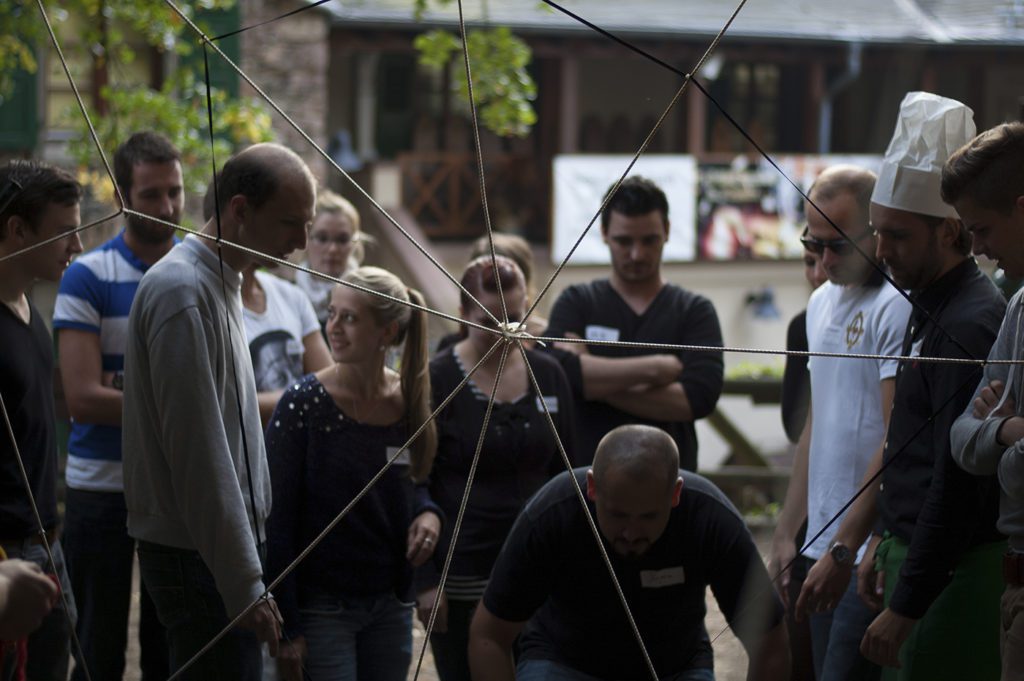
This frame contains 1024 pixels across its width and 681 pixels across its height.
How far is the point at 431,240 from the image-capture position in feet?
37.2

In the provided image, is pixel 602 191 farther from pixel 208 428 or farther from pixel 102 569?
pixel 208 428

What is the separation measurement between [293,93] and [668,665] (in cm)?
777

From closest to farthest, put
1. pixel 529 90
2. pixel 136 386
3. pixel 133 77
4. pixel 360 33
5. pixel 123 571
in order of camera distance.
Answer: pixel 136 386, pixel 123 571, pixel 529 90, pixel 133 77, pixel 360 33

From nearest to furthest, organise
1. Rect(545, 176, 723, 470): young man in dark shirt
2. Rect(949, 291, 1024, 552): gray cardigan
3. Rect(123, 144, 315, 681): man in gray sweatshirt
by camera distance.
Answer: Rect(949, 291, 1024, 552): gray cardigan
Rect(123, 144, 315, 681): man in gray sweatshirt
Rect(545, 176, 723, 470): young man in dark shirt

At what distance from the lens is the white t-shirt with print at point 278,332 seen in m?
2.93

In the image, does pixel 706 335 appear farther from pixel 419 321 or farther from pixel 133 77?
pixel 133 77

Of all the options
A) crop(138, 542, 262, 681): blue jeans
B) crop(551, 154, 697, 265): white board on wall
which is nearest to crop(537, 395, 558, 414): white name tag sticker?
crop(138, 542, 262, 681): blue jeans

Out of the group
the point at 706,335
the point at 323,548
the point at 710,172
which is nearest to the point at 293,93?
the point at 710,172

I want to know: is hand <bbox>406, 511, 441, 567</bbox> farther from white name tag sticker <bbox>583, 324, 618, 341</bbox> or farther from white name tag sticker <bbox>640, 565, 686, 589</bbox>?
white name tag sticker <bbox>583, 324, 618, 341</bbox>

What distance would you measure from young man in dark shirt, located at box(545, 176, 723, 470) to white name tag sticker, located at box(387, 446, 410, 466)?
57 centimetres

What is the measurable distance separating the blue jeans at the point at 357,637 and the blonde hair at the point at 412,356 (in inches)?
10.8

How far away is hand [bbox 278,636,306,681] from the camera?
252 cm

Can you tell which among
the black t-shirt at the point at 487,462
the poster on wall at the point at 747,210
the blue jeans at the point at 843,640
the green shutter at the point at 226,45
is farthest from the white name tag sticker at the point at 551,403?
the poster on wall at the point at 747,210

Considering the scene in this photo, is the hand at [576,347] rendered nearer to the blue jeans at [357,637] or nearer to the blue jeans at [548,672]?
the blue jeans at [357,637]
